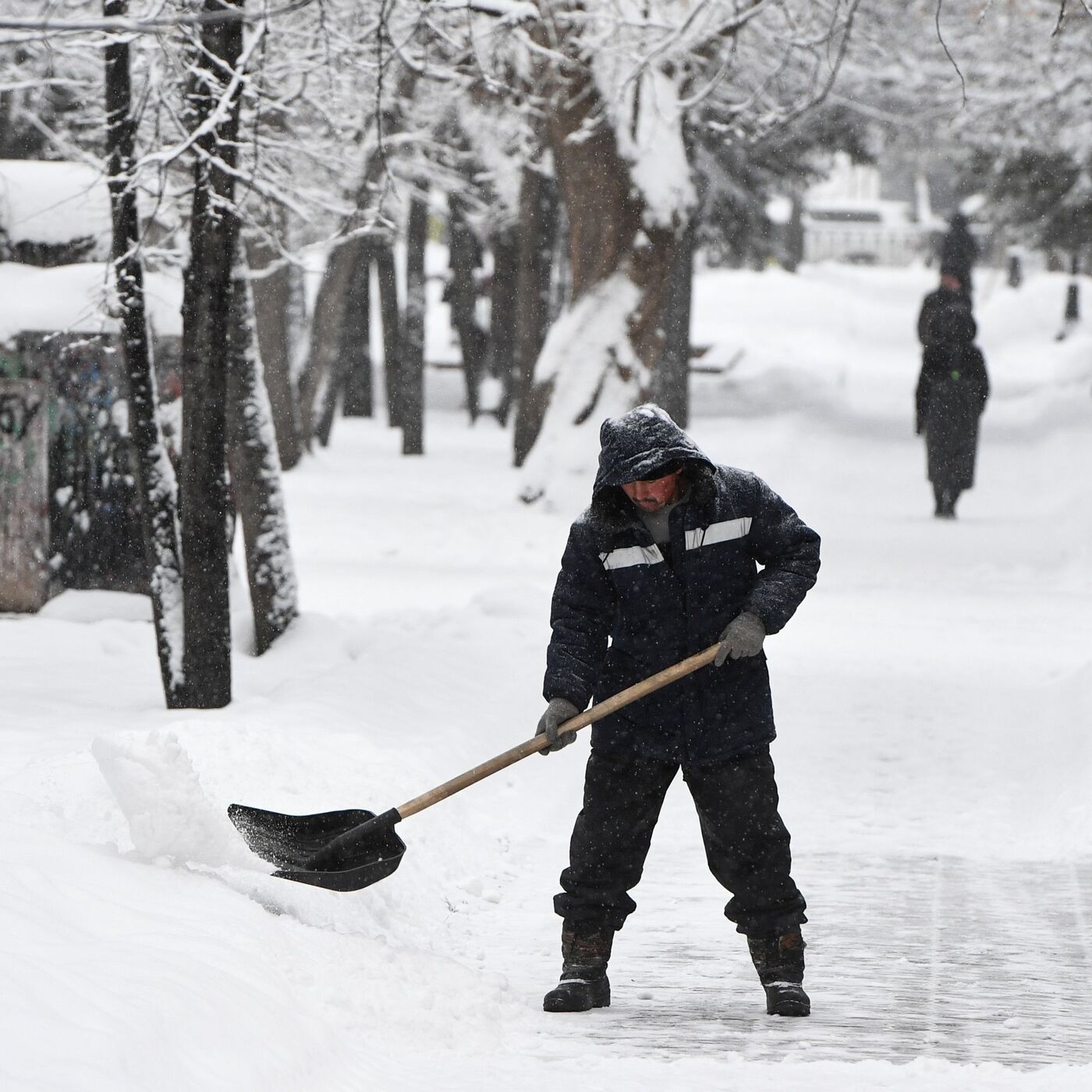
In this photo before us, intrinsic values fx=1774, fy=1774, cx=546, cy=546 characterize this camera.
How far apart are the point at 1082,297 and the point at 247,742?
4028cm

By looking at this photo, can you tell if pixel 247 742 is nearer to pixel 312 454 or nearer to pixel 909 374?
pixel 312 454

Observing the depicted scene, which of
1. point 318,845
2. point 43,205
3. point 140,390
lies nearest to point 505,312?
point 43,205

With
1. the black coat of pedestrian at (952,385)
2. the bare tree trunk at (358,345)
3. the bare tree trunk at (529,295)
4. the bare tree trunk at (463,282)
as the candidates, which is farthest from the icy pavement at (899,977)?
the bare tree trunk at (463,282)

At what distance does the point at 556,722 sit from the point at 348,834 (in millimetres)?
654

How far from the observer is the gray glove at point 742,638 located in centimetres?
429

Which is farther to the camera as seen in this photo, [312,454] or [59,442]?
[312,454]

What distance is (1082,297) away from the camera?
4316 centimetres

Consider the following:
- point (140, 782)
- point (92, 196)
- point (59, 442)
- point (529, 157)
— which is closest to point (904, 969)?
point (140, 782)

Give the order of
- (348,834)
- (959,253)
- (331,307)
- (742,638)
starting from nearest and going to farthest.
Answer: (742,638), (348,834), (959,253), (331,307)

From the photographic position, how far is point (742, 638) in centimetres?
430

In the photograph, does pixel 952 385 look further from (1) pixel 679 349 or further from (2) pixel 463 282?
(2) pixel 463 282

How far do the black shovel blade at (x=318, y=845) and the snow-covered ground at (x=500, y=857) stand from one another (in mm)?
72

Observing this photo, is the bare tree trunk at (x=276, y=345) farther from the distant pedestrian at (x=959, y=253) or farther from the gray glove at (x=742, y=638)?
the gray glove at (x=742, y=638)

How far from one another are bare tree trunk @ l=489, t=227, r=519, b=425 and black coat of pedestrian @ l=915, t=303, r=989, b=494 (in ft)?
39.9
